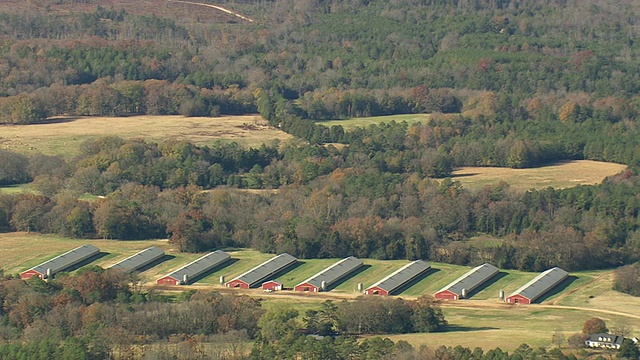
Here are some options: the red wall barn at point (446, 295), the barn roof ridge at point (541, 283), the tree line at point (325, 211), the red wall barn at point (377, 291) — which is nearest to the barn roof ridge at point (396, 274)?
the red wall barn at point (377, 291)

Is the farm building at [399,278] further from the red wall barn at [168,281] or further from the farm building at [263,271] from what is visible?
the red wall barn at [168,281]

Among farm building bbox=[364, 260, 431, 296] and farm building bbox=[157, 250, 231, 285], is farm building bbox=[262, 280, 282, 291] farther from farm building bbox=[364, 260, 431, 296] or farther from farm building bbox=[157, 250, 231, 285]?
farm building bbox=[364, 260, 431, 296]

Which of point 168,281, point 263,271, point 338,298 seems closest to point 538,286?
point 338,298

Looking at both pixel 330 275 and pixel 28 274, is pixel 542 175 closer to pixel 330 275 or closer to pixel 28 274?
pixel 330 275

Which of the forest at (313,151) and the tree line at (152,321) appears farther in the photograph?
the forest at (313,151)

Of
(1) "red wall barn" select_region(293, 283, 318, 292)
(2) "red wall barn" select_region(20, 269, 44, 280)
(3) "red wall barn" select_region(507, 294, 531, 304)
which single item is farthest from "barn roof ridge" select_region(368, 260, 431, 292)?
(2) "red wall barn" select_region(20, 269, 44, 280)

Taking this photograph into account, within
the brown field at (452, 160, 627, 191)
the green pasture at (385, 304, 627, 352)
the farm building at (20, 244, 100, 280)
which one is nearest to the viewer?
the green pasture at (385, 304, 627, 352)
